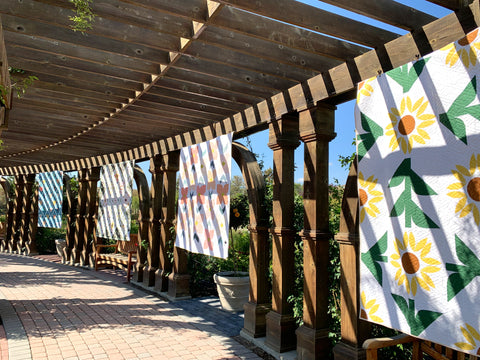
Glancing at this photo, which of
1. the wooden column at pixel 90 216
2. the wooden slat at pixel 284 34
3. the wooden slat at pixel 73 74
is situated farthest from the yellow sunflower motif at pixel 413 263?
the wooden column at pixel 90 216

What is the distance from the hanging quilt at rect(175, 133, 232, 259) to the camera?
470 cm

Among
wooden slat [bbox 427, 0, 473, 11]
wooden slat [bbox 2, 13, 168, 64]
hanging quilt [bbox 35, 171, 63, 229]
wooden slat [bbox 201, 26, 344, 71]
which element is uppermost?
hanging quilt [bbox 35, 171, 63, 229]

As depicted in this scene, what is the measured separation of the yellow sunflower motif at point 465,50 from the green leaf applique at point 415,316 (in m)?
1.53

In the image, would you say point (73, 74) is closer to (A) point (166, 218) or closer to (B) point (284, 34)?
(B) point (284, 34)

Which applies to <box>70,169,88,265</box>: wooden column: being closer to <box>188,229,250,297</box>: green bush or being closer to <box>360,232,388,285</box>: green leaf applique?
<box>188,229,250,297</box>: green bush

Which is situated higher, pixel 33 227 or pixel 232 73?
pixel 33 227

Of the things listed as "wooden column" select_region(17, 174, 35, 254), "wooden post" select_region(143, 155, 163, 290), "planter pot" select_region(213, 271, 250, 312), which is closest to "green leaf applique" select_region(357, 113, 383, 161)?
"planter pot" select_region(213, 271, 250, 312)

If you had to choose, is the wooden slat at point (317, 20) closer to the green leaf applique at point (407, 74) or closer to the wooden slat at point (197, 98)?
the green leaf applique at point (407, 74)

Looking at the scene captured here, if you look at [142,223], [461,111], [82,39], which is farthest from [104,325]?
[461,111]

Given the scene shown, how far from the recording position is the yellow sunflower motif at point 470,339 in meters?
2.07

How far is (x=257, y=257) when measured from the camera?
14.9ft

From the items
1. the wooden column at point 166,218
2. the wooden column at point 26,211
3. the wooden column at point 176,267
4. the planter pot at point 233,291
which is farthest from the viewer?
the wooden column at point 26,211

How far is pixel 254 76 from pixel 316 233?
1.68 metres

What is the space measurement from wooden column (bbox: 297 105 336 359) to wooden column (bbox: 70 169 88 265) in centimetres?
811
